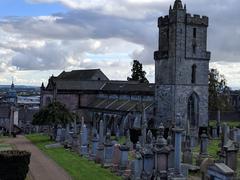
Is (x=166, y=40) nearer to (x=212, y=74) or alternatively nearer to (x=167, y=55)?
(x=167, y=55)

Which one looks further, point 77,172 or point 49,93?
point 49,93

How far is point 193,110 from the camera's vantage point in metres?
48.9

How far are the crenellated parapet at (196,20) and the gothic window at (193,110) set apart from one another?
25.6 ft

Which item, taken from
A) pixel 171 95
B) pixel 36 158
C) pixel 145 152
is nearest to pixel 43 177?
pixel 145 152

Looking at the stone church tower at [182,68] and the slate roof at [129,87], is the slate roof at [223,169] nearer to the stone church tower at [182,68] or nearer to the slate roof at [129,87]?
the stone church tower at [182,68]

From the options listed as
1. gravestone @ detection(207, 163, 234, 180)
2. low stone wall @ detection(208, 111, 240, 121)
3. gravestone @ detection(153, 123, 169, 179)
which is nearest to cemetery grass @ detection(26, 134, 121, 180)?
gravestone @ detection(153, 123, 169, 179)

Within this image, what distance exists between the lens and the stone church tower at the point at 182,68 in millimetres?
47312

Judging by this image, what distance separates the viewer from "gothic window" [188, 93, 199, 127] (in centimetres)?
4878

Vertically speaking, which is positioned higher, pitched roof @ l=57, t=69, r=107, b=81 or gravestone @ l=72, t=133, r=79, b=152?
pitched roof @ l=57, t=69, r=107, b=81

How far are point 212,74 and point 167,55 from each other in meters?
24.7

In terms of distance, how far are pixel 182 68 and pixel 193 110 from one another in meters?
4.92

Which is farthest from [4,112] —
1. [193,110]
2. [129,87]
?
[193,110]

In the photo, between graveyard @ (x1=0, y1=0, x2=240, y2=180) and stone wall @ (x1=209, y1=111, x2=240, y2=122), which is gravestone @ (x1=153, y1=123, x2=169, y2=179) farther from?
stone wall @ (x1=209, y1=111, x2=240, y2=122)

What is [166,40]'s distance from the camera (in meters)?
48.7
